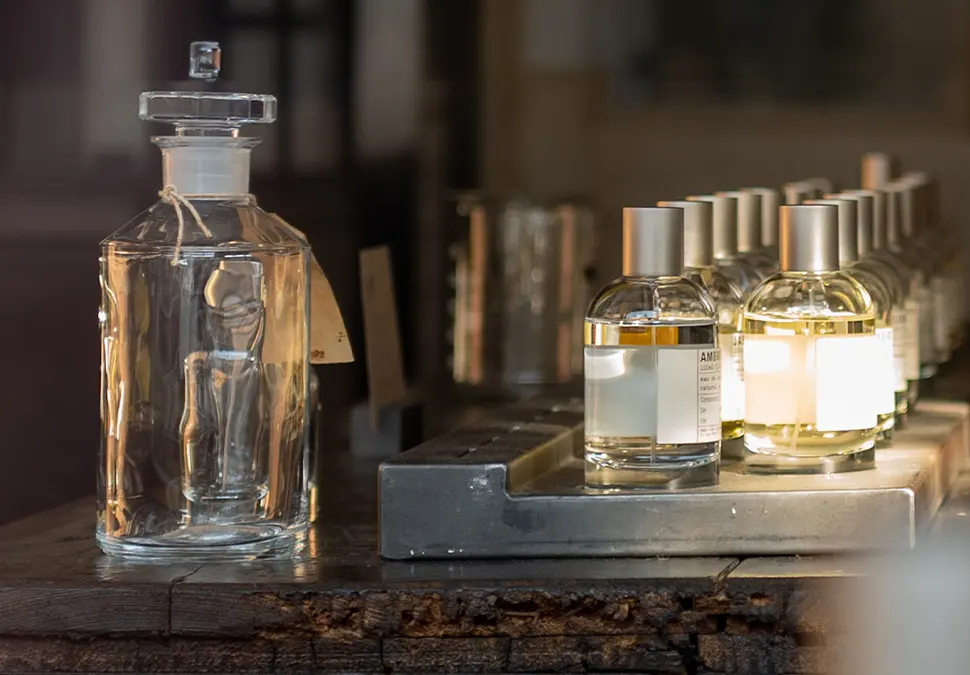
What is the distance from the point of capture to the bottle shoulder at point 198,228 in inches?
49.1

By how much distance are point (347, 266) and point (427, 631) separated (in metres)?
0.98

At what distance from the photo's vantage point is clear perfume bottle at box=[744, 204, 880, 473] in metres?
1.26

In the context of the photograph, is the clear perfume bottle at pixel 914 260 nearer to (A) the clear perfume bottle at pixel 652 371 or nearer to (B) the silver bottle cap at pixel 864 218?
(B) the silver bottle cap at pixel 864 218

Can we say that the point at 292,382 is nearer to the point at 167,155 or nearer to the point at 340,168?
the point at 167,155

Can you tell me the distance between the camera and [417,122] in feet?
7.89

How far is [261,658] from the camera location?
1.12 m

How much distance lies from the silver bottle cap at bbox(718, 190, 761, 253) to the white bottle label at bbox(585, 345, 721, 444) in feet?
1.13

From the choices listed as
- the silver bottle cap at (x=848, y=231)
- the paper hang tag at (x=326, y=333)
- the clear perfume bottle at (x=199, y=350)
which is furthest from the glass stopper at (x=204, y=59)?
the silver bottle cap at (x=848, y=231)

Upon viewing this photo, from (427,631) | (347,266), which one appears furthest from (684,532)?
(347,266)

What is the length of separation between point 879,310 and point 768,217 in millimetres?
233

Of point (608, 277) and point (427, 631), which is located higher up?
point (608, 277)

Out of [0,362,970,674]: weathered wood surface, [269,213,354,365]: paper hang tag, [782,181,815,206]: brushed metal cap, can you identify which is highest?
[782,181,815,206]: brushed metal cap

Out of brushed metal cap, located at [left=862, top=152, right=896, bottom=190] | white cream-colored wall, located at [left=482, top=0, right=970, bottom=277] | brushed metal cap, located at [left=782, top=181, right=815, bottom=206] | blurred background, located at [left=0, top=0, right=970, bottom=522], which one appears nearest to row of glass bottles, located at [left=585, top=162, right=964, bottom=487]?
brushed metal cap, located at [left=782, top=181, right=815, bottom=206]

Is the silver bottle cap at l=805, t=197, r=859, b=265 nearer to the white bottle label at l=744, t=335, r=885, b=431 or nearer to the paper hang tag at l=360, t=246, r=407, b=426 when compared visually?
the white bottle label at l=744, t=335, r=885, b=431
